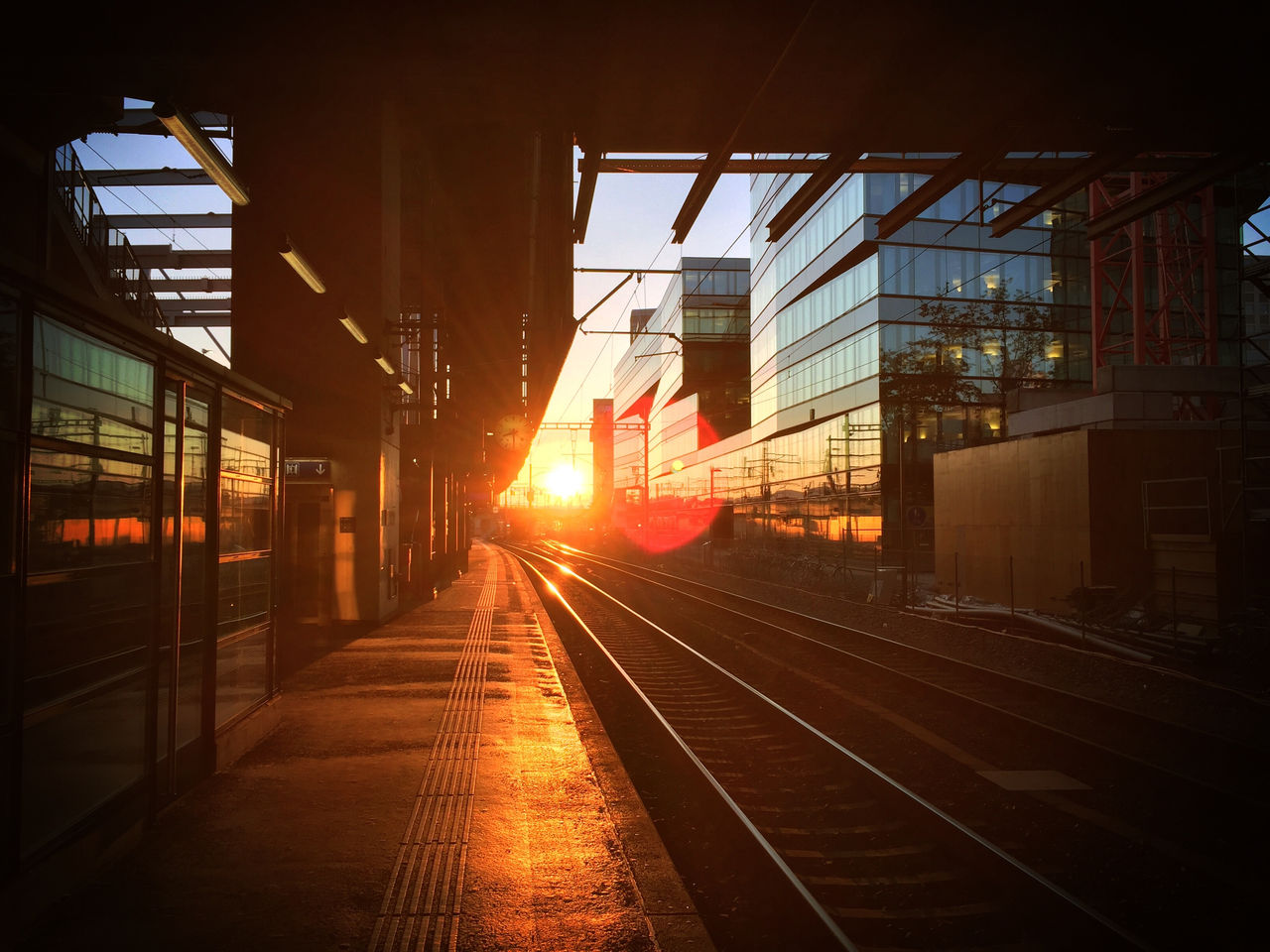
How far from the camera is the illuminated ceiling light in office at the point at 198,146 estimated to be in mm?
6980

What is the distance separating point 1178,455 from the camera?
1891 centimetres

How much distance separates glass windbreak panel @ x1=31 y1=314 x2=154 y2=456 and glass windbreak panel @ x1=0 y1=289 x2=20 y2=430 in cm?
11

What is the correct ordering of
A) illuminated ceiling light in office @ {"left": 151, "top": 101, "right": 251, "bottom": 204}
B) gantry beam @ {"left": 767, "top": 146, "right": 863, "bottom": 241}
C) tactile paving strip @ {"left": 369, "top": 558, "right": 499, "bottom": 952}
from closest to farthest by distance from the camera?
tactile paving strip @ {"left": 369, "top": 558, "right": 499, "bottom": 952}, illuminated ceiling light in office @ {"left": 151, "top": 101, "right": 251, "bottom": 204}, gantry beam @ {"left": 767, "top": 146, "right": 863, "bottom": 241}

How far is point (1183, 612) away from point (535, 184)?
14.4 meters

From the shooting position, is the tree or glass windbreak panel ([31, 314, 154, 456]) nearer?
glass windbreak panel ([31, 314, 154, 456])

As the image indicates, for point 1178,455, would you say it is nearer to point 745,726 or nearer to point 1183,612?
point 1183,612

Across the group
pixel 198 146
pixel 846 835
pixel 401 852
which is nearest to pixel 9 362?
pixel 401 852

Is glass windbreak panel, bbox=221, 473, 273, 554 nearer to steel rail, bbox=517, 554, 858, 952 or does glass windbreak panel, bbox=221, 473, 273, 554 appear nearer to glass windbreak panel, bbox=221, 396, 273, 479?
glass windbreak panel, bbox=221, 396, 273, 479

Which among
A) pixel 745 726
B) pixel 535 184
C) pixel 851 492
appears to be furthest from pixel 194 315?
pixel 745 726

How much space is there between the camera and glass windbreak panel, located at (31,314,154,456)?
436 cm

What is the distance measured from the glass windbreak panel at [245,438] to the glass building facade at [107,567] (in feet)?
0.11

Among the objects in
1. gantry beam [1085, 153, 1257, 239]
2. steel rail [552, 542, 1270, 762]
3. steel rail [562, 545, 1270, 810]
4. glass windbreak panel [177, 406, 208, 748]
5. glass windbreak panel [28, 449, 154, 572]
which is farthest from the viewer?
gantry beam [1085, 153, 1257, 239]

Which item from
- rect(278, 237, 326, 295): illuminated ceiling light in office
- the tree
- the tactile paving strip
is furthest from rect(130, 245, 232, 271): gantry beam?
the tree

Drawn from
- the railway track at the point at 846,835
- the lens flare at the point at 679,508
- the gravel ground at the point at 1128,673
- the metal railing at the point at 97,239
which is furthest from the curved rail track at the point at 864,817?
the lens flare at the point at 679,508
